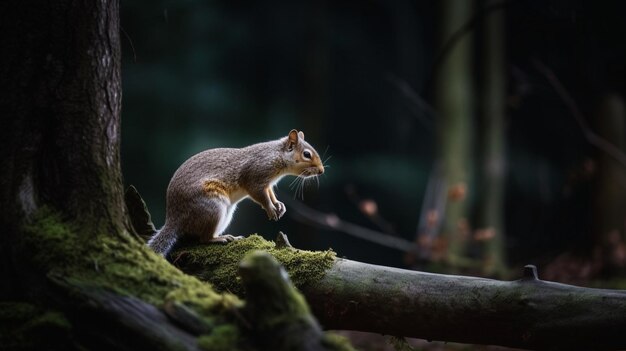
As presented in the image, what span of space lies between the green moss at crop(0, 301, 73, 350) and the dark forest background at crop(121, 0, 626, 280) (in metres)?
4.71

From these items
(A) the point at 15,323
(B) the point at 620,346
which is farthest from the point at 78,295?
(B) the point at 620,346

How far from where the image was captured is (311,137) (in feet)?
28.3

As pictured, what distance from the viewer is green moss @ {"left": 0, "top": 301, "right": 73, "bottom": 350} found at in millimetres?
2303

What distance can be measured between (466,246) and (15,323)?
6.59 meters

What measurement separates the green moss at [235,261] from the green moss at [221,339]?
93cm

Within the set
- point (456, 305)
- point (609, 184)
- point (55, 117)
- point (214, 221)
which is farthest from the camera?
point (609, 184)

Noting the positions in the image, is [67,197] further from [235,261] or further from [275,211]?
[275,211]

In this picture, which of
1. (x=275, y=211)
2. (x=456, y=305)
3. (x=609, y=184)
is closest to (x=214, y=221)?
(x=275, y=211)

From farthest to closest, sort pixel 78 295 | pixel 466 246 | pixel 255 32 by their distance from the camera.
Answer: pixel 255 32, pixel 466 246, pixel 78 295

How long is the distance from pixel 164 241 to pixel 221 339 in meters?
1.53

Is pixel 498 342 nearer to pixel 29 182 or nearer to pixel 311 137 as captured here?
pixel 29 182

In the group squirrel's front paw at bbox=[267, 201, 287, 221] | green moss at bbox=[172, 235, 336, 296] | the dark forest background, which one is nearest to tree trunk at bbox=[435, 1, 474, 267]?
the dark forest background

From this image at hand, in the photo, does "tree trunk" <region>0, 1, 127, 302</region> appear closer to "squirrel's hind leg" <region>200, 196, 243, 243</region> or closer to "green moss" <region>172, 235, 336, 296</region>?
"green moss" <region>172, 235, 336, 296</region>

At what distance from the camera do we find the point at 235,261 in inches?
129
